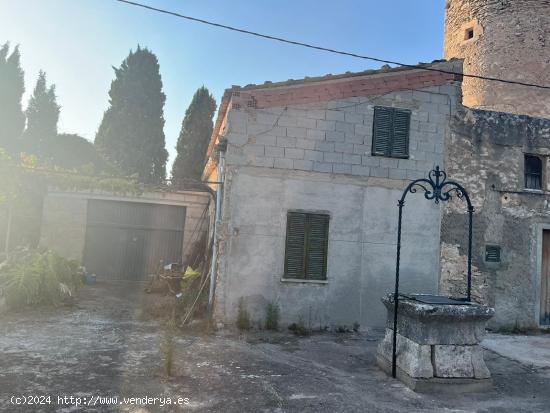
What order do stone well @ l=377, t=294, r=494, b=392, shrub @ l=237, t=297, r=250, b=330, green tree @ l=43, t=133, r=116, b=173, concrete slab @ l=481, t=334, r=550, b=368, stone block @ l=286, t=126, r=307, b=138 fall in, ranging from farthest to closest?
green tree @ l=43, t=133, r=116, b=173, stone block @ l=286, t=126, r=307, b=138, shrub @ l=237, t=297, r=250, b=330, concrete slab @ l=481, t=334, r=550, b=368, stone well @ l=377, t=294, r=494, b=392

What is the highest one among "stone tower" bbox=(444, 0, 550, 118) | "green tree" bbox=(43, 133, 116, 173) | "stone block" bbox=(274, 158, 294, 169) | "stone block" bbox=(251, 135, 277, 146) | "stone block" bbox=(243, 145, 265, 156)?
"stone tower" bbox=(444, 0, 550, 118)

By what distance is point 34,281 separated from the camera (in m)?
9.36

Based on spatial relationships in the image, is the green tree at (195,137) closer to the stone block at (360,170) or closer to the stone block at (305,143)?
the stone block at (305,143)

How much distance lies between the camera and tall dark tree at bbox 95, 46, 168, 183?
24.9 meters

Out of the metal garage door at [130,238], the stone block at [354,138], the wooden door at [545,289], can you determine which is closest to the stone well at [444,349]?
the stone block at [354,138]

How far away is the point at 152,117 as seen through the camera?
26016 millimetres

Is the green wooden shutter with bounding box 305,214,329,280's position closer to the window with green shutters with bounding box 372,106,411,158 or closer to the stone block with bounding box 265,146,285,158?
the stone block with bounding box 265,146,285,158

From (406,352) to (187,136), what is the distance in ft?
74.0

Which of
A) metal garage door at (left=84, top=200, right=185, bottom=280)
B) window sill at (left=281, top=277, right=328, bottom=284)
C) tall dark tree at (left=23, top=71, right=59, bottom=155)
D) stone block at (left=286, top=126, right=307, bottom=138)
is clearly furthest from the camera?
tall dark tree at (left=23, top=71, right=59, bottom=155)

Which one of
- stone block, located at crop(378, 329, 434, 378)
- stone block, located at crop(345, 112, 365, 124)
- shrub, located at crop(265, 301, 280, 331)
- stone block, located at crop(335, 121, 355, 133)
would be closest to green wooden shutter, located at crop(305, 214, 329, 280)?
shrub, located at crop(265, 301, 280, 331)

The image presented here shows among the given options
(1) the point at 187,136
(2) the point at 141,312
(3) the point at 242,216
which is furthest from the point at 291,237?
(1) the point at 187,136

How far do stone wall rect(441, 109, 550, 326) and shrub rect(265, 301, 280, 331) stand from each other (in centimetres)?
394

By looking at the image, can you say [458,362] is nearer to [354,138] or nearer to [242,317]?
[242,317]

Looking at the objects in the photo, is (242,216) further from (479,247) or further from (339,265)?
(479,247)
